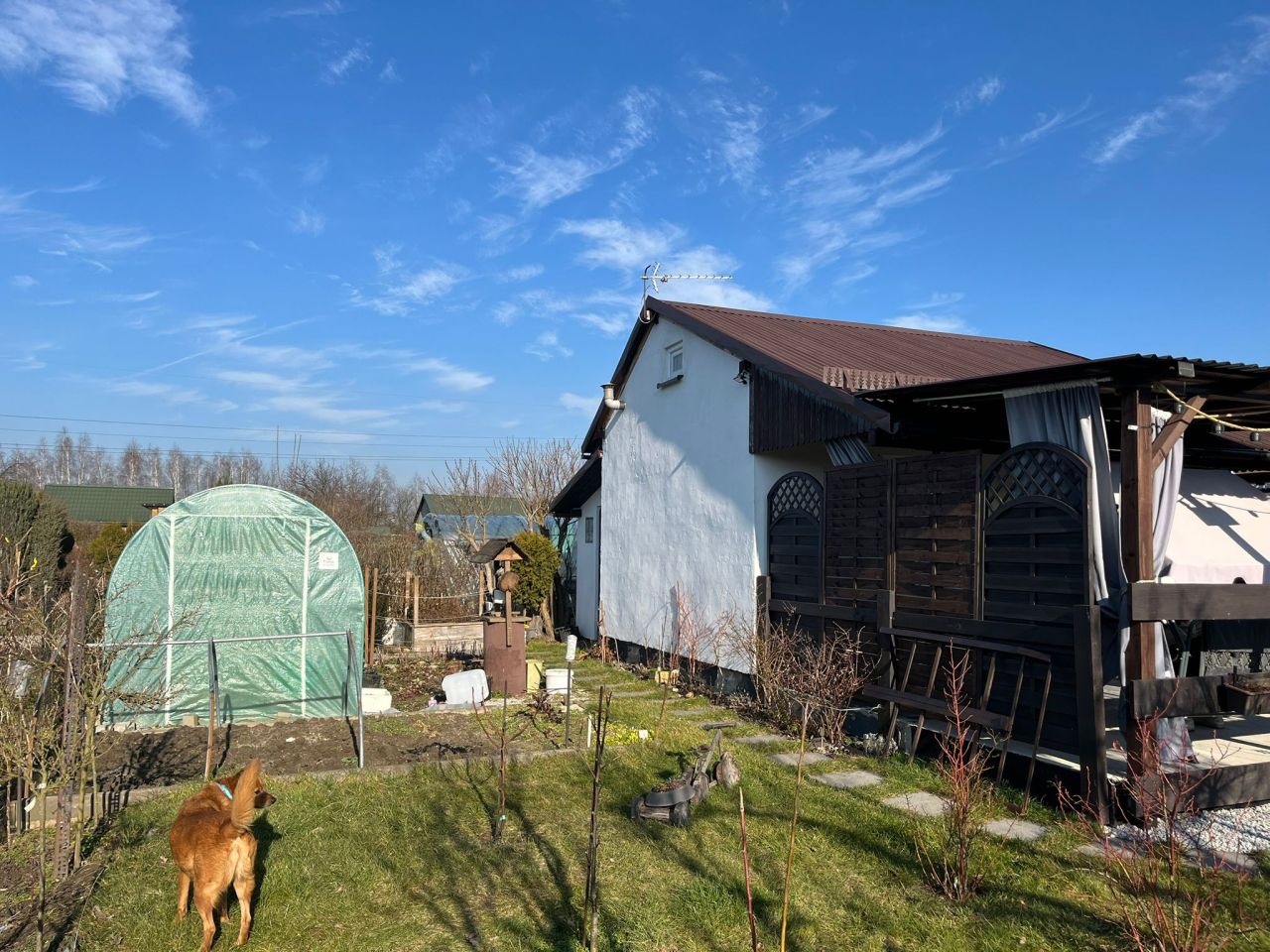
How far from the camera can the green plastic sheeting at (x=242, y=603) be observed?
9602 mm

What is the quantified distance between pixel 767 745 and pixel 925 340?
8683 mm

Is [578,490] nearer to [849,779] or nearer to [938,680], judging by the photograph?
[938,680]

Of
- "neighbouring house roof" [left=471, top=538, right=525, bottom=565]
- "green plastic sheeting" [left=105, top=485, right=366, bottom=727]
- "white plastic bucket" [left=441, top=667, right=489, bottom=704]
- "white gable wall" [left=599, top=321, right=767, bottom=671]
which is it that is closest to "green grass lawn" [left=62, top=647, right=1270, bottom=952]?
"green plastic sheeting" [left=105, top=485, right=366, bottom=727]

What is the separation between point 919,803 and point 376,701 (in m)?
6.58

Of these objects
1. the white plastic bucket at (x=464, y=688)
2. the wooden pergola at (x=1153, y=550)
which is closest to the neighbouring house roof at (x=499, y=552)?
the white plastic bucket at (x=464, y=688)

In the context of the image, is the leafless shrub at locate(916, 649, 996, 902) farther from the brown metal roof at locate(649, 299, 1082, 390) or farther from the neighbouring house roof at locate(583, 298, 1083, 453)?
the brown metal roof at locate(649, 299, 1082, 390)

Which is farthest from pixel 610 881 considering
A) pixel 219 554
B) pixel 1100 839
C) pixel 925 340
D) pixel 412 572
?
pixel 412 572

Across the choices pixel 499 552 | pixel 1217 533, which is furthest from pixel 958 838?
pixel 499 552

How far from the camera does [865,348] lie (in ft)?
40.5

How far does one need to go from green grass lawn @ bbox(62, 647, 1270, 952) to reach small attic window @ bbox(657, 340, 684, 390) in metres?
7.21

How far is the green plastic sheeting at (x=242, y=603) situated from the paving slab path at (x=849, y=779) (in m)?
5.64

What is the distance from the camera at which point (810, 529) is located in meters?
9.64

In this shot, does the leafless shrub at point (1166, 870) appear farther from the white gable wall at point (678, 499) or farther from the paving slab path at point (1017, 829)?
the white gable wall at point (678, 499)

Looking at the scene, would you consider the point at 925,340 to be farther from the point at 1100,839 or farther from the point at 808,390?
the point at 1100,839
